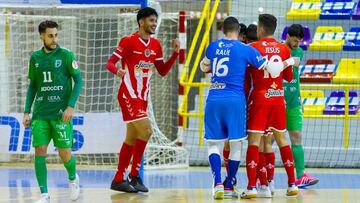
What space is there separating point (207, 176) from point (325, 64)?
467 centimetres

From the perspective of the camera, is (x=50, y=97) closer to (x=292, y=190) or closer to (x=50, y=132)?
(x=50, y=132)

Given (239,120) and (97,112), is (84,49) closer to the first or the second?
(97,112)

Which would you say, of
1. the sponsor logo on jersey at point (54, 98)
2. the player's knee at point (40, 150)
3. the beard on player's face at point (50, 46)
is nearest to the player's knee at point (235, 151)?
the sponsor logo on jersey at point (54, 98)

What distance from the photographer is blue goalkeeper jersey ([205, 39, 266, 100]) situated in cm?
1050

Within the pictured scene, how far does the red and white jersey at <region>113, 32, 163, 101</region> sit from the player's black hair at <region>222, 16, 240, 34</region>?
3.83 ft

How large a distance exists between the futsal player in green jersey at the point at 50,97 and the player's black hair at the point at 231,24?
5.97 feet

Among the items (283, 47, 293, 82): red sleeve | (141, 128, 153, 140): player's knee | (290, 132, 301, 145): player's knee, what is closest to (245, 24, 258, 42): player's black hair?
(283, 47, 293, 82): red sleeve

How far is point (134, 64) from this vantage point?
11258 mm

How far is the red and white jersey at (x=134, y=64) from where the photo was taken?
1123 cm

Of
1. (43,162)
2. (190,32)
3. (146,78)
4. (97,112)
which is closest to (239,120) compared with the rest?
(146,78)

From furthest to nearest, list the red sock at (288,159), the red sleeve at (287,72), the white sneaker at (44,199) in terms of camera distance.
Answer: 1. the red sock at (288,159)
2. the red sleeve at (287,72)
3. the white sneaker at (44,199)

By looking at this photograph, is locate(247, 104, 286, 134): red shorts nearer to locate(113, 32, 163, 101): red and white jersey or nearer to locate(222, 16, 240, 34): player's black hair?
locate(222, 16, 240, 34): player's black hair

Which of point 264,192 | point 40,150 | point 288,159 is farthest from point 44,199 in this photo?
point 288,159

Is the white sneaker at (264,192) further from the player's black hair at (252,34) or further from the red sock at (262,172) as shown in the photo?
the player's black hair at (252,34)
